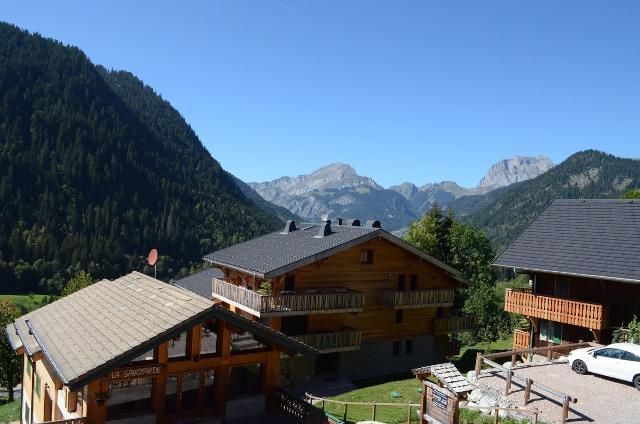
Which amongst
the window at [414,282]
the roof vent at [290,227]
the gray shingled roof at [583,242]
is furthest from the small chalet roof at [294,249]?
the gray shingled roof at [583,242]

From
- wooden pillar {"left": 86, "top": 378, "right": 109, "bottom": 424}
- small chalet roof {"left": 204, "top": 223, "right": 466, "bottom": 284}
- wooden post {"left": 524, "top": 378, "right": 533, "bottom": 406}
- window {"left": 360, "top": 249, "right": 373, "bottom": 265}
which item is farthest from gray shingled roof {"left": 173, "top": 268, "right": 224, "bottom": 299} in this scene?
wooden post {"left": 524, "top": 378, "right": 533, "bottom": 406}

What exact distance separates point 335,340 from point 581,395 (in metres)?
14.5

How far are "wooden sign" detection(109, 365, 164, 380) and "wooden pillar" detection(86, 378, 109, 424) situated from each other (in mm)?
313

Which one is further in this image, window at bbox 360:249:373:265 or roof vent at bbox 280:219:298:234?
roof vent at bbox 280:219:298:234

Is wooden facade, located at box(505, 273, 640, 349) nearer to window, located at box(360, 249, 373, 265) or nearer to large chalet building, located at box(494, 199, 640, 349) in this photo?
large chalet building, located at box(494, 199, 640, 349)

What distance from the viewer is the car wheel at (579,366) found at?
22.2 m

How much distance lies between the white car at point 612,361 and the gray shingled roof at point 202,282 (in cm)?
2417

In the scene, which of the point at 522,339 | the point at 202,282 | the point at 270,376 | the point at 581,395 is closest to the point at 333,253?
the point at 522,339

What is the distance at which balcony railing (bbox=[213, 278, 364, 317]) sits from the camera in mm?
29281

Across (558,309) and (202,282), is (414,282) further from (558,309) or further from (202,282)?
(202,282)

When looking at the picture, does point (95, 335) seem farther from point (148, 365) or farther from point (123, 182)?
point (123, 182)

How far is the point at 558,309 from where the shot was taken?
92.2ft

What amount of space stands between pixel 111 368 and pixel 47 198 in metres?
175

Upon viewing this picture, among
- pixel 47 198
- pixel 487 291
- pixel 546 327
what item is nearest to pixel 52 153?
pixel 47 198
